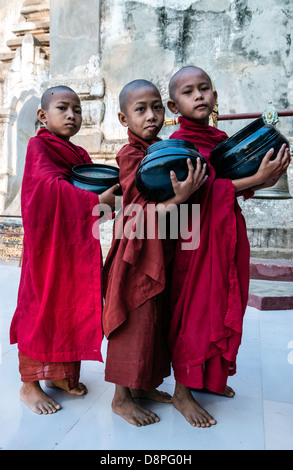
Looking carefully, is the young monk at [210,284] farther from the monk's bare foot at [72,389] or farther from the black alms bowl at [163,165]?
the monk's bare foot at [72,389]

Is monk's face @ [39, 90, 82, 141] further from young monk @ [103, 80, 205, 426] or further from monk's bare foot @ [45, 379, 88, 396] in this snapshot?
monk's bare foot @ [45, 379, 88, 396]

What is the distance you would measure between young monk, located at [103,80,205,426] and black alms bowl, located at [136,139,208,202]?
0.13ft

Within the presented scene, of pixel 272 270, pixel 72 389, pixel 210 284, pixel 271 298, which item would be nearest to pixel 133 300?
pixel 210 284

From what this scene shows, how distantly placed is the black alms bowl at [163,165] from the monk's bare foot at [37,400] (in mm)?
835

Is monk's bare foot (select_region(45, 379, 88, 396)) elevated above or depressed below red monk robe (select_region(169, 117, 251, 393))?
below

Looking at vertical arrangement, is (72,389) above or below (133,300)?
below

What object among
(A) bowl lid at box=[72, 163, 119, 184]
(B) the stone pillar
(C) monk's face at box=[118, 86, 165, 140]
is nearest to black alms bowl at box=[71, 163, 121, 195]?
(A) bowl lid at box=[72, 163, 119, 184]

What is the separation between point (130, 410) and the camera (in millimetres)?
1255

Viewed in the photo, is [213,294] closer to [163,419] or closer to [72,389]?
[163,419]

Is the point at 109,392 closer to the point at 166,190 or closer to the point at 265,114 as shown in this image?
the point at 166,190

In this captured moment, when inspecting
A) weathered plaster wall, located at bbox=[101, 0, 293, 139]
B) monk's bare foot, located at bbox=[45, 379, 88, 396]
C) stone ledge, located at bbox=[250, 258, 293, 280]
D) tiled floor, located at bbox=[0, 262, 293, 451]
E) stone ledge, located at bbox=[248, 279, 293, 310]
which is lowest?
tiled floor, located at bbox=[0, 262, 293, 451]

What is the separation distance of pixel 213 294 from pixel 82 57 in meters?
4.24

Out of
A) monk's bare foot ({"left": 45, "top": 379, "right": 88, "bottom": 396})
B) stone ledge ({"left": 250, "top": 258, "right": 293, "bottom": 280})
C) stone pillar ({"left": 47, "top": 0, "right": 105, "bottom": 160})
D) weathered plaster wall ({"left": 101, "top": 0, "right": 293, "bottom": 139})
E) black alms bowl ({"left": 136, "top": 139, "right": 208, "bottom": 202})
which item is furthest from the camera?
stone pillar ({"left": 47, "top": 0, "right": 105, "bottom": 160})

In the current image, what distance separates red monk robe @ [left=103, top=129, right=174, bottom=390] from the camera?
1.21m
